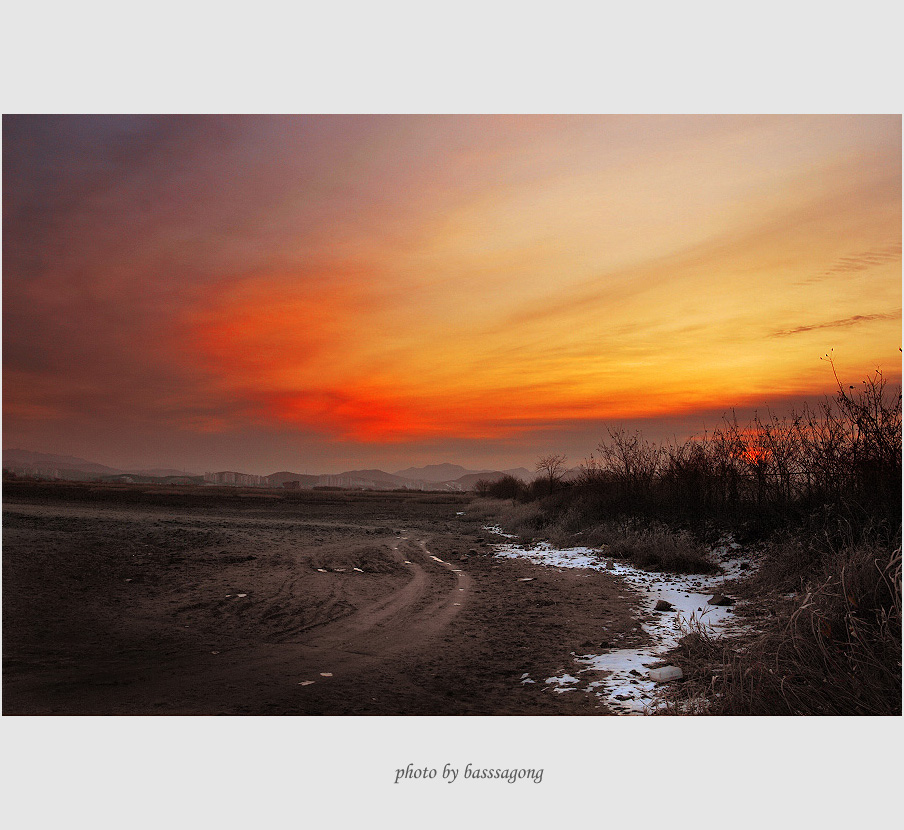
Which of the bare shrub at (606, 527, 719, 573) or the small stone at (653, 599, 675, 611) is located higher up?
the bare shrub at (606, 527, 719, 573)

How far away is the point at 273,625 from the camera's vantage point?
7.61m

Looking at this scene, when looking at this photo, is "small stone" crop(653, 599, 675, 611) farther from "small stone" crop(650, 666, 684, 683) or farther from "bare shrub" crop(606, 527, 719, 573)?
"small stone" crop(650, 666, 684, 683)

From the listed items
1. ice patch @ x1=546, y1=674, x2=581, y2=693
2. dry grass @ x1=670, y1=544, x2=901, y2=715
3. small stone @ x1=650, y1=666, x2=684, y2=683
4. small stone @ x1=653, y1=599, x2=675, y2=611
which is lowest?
small stone @ x1=653, y1=599, x2=675, y2=611

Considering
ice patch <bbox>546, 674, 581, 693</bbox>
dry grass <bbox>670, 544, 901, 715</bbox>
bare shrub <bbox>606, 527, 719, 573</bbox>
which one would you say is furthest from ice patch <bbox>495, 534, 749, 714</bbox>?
dry grass <bbox>670, 544, 901, 715</bbox>

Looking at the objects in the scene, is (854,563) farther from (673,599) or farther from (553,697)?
(673,599)

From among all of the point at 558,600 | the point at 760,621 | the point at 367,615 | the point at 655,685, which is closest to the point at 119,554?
the point at 367,615

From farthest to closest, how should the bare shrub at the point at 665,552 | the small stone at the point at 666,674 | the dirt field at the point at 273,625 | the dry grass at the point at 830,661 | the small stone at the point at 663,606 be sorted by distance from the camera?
1. the bare shrub at the point at 665,552
2. the small stone at the point at 663,606
3. the small stone at the point at 666,674
4. the dirt field at the point at 273,625
5. the dry grass at the point at 830,661

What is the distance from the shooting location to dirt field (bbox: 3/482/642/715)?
498cm

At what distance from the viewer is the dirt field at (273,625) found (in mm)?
4977

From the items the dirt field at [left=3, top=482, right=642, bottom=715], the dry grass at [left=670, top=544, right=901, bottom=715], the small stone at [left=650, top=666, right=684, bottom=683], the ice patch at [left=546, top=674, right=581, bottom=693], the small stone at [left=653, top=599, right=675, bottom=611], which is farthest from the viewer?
the small stone at [left=653, top=599, right=675, bottom=611]

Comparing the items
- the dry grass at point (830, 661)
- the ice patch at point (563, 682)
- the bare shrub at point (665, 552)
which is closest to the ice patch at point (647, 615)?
the ice patch at point (563, 682)

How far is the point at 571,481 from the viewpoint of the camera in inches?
888

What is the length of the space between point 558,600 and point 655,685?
4383 mm

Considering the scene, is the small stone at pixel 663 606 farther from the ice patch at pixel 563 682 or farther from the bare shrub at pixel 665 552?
the ice patch at pixel 563 682
